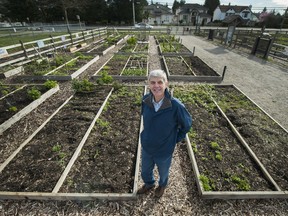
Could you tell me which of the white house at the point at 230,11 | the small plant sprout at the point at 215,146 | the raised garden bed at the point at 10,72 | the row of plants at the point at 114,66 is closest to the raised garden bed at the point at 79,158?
the small plant sprout at the point at 215,146

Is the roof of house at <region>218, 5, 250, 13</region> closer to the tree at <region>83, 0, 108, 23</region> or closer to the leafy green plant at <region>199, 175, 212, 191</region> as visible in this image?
the tree at <region>83, 0, 108, 23</region>

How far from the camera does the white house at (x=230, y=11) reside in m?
59.2

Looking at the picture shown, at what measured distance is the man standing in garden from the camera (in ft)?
6.58

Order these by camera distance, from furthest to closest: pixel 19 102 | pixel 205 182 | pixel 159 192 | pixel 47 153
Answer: pixel 19 102, pixel 47 153, pixel 205 182, pixel 159 192

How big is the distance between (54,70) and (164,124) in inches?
311

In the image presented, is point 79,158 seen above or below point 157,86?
below

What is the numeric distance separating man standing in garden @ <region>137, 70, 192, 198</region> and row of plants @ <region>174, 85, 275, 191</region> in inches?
48.6

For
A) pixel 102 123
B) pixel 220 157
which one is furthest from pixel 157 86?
pixel 102 123

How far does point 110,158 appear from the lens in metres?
3.41

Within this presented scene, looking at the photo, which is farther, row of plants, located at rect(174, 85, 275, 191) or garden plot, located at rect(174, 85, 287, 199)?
row of plants, located at rect(174, 85, 275, 191)

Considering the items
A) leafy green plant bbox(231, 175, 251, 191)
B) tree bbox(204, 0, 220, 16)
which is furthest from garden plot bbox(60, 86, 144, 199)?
tree bbox(204, 0, 220, 16)

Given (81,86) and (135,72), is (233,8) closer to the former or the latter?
(135,72)

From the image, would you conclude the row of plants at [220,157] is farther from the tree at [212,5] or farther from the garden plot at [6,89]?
the tree at [212,5]

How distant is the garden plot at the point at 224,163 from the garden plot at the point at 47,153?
268 cm
